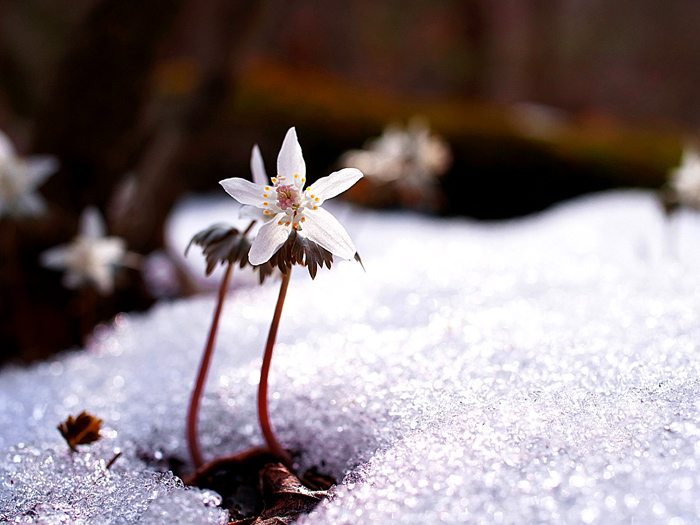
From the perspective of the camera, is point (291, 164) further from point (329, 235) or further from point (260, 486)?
point (260, 486)

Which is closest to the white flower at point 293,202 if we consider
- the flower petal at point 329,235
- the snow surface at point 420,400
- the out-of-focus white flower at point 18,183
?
the flower petal at point 329,235

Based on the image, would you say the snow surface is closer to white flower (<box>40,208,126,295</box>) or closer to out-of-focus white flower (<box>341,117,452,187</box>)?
white flower (<box>40,208,126,295</box>)

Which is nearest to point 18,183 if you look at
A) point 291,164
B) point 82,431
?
point 82,431

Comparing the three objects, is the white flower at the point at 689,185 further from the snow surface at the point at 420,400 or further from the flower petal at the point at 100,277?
the flower petal at the point at 100,277

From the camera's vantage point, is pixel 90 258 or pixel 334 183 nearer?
pixel 334 183

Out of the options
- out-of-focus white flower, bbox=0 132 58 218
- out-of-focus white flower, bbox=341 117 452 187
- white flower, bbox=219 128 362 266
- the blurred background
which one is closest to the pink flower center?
white flower, bbox=219 128 362 266

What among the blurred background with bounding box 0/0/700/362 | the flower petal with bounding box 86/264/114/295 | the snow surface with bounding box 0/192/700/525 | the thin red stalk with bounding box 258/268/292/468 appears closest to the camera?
the snow surface with bounding box 0/192/700/525

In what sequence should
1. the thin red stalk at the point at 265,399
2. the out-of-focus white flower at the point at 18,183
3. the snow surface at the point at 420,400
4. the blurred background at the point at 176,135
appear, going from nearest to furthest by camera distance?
the snow surface at the point at 420,400
the thin red stalk at the point at 265,399
the out-of-focus white flower at the point at 18,183
the blurred background at the point at 176,135
